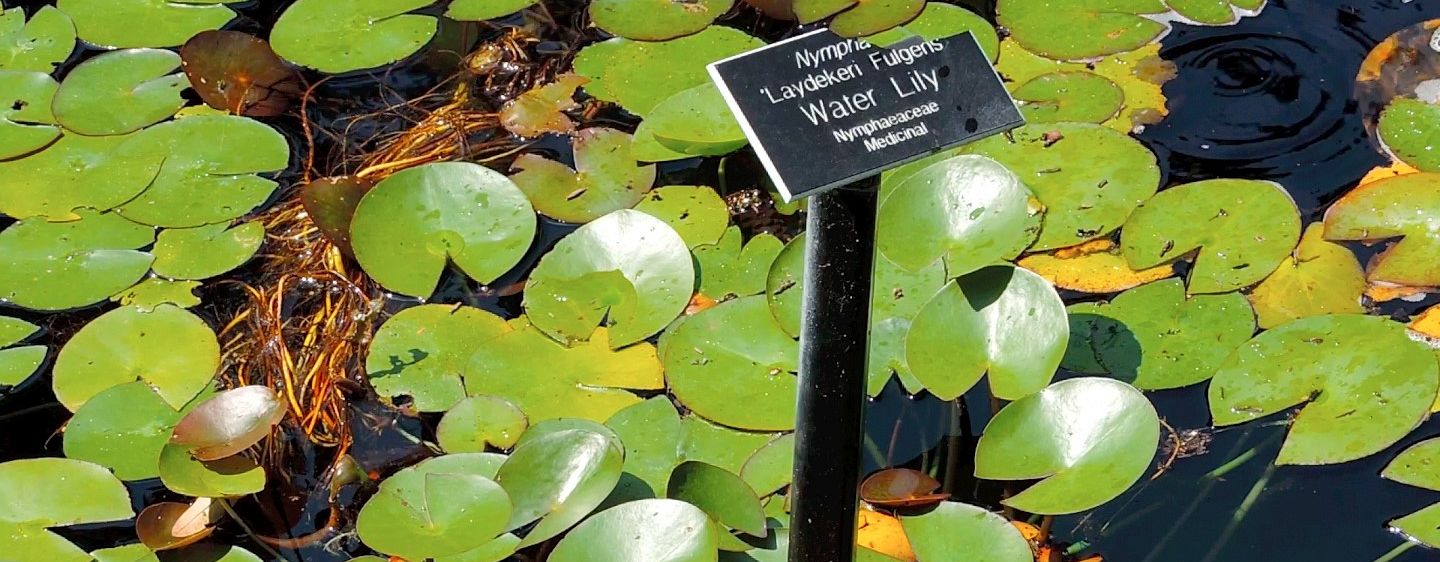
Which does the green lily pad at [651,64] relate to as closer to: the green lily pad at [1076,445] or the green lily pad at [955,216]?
the green lily pad at [955,216]

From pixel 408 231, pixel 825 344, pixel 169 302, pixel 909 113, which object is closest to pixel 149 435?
pixel 169 302

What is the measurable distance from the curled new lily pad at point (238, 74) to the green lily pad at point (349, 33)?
1.5 inches

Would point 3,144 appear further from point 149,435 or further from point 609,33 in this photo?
point 609,33

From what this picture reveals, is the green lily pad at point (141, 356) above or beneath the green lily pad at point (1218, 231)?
beneath

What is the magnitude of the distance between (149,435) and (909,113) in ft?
3.29

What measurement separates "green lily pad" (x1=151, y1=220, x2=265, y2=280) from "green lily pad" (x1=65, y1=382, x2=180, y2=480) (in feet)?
0.80

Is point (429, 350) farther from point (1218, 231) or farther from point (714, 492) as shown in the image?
point (1218, 231)

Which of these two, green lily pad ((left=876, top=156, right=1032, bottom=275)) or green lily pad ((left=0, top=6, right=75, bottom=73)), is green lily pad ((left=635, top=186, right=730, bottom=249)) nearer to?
green lily pad ((left=876, top=156, right=1032, bottom=275))

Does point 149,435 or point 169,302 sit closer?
point 149,435

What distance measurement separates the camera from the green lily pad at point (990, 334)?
4.49 feet

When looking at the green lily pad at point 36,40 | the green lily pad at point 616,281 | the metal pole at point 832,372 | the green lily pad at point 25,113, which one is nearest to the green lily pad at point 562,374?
the green lily pad at point 616,281

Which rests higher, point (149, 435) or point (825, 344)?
point (825, 344)

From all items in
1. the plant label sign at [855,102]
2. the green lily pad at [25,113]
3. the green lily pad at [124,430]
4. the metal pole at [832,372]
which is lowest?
the green lily pad at [124,430]

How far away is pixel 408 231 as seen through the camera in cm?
165
